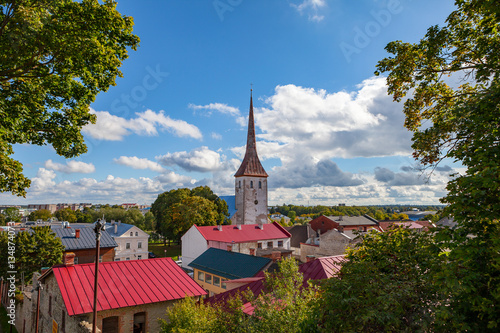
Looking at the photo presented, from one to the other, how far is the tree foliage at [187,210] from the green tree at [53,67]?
41065mm

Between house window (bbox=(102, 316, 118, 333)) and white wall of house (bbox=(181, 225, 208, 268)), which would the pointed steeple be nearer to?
white wall of house (bbox=(181, 225, 208, 268))

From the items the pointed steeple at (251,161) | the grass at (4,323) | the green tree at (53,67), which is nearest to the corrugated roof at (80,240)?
the grass at (4,323)

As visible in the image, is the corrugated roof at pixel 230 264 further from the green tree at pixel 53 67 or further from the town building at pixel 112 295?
the green tree at pixel 53 67

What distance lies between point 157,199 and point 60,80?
58772 mm

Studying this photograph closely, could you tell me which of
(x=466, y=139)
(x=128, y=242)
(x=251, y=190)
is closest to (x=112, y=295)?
(x=466, y=139)

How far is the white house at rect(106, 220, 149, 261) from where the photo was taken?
164ft

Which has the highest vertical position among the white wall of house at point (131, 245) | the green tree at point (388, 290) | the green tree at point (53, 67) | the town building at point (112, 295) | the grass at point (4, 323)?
the green tree at point (53, 67)

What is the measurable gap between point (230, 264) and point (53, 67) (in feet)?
73.2

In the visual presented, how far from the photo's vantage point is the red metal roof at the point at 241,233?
4147 cm

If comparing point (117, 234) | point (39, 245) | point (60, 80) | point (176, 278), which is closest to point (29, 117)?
point (60, 80)

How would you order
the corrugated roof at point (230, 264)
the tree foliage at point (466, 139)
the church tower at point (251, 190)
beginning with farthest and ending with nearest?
1. the church tower at point (251, 190)
2. the corrugated roof at point (230, 264)
3. the tree foliage at point (466, 139)

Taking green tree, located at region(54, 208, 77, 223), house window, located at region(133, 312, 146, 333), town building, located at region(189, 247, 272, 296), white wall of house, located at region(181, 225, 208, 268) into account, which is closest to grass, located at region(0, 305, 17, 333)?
town building, located at region(189, 247, 272, 296)

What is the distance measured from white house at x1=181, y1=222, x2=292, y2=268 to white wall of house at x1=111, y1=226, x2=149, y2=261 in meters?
11.2

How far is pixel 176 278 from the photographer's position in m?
17.8
